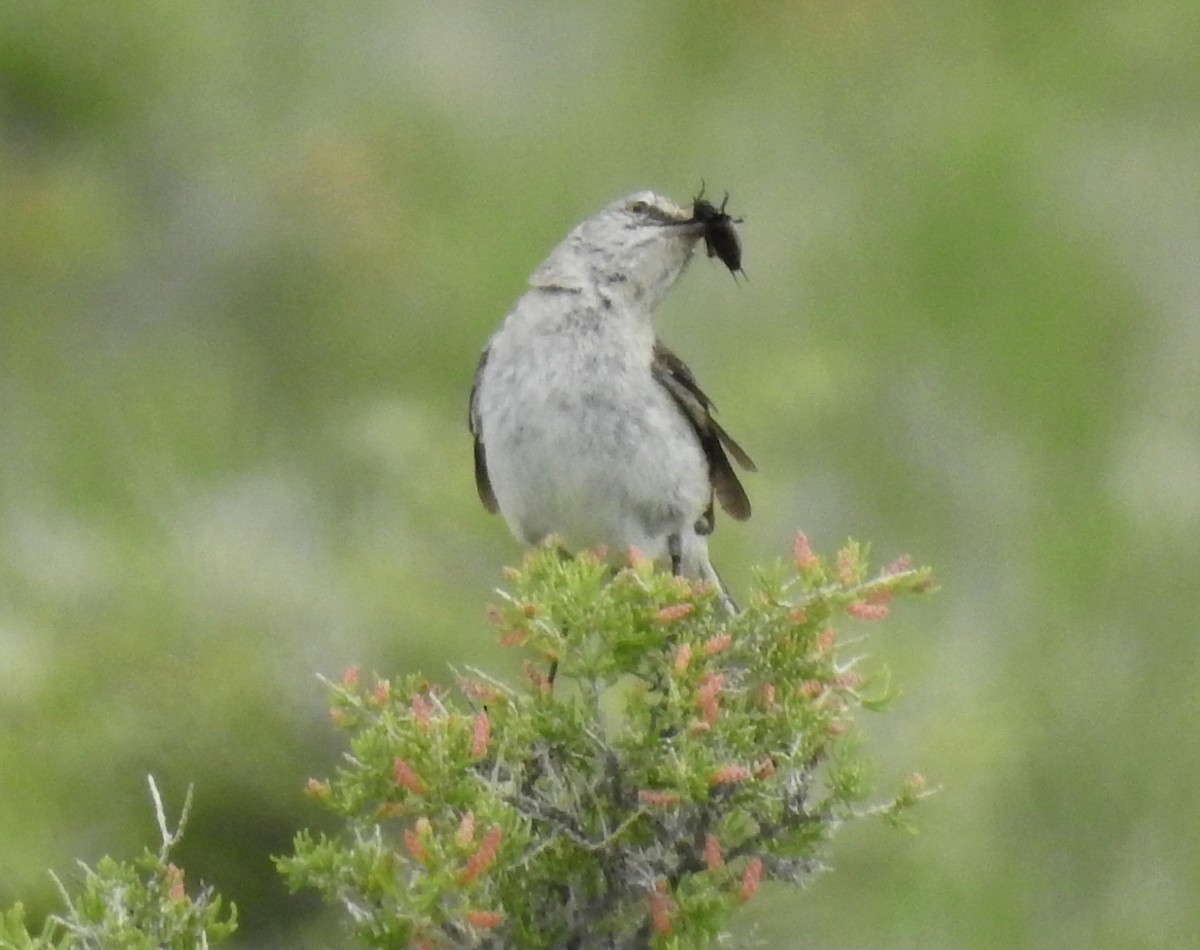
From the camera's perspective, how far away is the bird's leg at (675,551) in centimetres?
566

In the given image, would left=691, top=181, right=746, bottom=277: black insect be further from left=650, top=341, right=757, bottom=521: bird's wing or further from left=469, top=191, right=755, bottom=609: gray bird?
left=650, top=341, right=757, bottom=521: bird's wing

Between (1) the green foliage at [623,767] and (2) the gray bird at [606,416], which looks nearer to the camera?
(1) the green foliage at [623,767]

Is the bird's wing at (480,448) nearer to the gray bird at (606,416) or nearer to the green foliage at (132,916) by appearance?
the gray bird at (606,416)

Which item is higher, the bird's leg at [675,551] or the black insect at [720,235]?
the black insect at [720,235]

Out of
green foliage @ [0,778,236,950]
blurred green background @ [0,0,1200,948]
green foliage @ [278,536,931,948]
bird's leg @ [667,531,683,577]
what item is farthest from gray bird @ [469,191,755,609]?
green foliage @ [0,778,236,950]

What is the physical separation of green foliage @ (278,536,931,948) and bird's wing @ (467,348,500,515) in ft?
6.24

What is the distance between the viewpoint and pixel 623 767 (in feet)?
12.1

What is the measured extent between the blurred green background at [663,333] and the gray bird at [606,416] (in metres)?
1.05

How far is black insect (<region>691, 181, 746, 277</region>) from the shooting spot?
5758 mm

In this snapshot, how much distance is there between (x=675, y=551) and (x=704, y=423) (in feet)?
1.15

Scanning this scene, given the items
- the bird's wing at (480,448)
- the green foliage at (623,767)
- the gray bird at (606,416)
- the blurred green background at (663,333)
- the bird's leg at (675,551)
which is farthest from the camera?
the blurred green background at (663,333)

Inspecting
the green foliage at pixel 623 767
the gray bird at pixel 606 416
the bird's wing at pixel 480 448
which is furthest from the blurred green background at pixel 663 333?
the green foliage at pixel 623 767

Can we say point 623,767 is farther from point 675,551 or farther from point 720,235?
point 720,235

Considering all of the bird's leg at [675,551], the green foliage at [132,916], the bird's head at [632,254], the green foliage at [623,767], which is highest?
the bird's head at [632,254]
